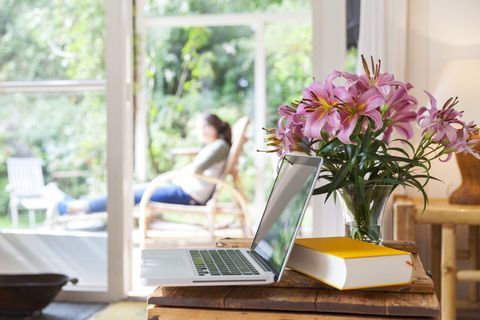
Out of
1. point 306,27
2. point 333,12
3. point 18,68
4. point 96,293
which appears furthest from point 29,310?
point 306,27

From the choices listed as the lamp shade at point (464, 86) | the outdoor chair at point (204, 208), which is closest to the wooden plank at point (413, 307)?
the lamp shade at point (464, 86)

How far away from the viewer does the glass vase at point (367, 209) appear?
141cm

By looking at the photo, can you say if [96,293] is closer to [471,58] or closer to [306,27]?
[471,58]

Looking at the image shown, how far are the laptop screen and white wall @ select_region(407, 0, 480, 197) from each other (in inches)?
66.7

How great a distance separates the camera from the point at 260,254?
1371mm

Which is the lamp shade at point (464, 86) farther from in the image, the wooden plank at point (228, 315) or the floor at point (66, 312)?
the floor at point (66, 312)

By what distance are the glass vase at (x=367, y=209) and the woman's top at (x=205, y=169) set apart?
3226 mm

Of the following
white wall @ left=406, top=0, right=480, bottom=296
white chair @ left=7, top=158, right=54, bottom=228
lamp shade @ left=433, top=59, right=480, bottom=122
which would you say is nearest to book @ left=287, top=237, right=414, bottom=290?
lamp shade @ left=433, top=59, right=480, bottom=122

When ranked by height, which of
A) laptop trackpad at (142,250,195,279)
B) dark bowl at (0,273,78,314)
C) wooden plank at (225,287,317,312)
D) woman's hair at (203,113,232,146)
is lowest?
dark bowl at (0,273,78,314)

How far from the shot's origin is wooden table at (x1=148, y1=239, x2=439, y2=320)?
110 cm

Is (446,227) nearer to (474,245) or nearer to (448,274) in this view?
(448,274)

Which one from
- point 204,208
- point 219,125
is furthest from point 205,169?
point 219,125

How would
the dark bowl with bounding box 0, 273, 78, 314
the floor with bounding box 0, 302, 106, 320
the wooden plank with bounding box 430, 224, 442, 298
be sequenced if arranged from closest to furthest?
the wooden plank with bounding box 430, 224, 442, 298 → the dark bowl with bounding box 0, 273, 78, 314 → the floor with bounding box 0, 302, 106, 320

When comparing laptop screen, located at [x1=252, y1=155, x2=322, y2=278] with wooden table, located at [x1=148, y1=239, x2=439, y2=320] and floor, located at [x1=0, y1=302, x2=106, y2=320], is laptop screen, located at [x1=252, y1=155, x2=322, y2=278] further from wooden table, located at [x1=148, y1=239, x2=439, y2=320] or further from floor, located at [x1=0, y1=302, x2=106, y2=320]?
floor, located at [x1=0, y1=302, x2=106, y2=320]
